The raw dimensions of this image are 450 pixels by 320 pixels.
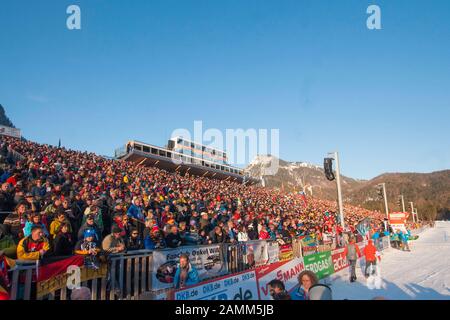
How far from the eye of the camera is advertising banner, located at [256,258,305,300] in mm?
7645

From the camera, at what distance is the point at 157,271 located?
8.09 m

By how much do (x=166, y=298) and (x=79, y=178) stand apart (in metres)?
11.1

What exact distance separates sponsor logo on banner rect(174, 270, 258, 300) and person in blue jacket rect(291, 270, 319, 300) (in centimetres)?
136

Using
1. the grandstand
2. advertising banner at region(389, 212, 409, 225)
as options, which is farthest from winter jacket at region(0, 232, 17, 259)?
the grandstand

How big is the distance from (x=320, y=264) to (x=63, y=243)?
872 centimetres

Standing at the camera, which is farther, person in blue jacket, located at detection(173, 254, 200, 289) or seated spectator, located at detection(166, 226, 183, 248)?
seated spectator, located at detection(166, 226, 183, 248)

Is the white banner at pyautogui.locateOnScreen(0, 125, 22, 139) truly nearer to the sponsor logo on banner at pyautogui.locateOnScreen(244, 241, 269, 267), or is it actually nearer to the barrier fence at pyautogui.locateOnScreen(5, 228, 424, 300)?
the sponsor logo on banner at pyautogui.locateOnScreen(244, 241, 269, 267)

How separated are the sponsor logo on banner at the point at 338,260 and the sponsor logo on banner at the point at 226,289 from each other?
727cm

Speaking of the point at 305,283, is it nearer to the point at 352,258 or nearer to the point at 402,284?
the point at 402,284

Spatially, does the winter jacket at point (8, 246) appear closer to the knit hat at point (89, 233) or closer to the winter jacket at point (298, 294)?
the knit hat at point (89, 233)

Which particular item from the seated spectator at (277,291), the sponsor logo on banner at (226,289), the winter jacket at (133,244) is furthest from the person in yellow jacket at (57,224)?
the seated spectator at (277,291)

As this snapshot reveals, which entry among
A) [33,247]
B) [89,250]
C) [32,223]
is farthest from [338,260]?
[33,247]
